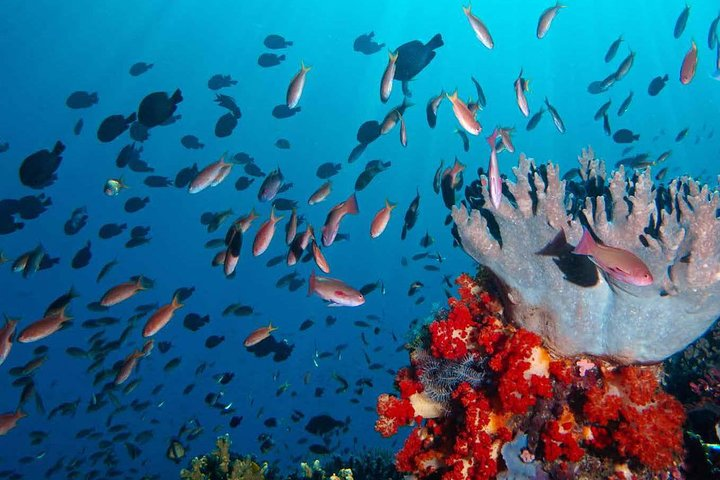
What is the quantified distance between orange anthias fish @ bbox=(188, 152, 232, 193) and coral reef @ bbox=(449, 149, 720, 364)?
448 cm

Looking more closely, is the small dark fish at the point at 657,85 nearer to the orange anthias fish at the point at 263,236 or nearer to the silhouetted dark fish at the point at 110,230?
the orange anthias fish at the point at 263,236

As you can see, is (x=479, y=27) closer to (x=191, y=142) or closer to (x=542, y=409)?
(x=542, y=409)

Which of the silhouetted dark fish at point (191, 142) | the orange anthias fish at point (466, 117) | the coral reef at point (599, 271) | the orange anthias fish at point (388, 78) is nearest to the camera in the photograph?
the coral reef at point (599, 271)

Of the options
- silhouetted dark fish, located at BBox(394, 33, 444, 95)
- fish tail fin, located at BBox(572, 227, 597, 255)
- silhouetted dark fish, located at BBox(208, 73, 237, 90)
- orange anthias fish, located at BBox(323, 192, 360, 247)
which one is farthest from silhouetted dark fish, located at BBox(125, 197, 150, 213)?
fish tail fin, located at BBox(572, 227, 597, 255)

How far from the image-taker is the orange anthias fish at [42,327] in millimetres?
5664

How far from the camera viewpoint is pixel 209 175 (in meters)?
6.55

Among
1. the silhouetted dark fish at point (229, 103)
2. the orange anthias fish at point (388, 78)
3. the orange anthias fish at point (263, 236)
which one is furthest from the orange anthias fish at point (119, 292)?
the silhouetted dark fish at point (229, 103)

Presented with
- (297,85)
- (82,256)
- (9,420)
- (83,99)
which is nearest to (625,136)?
(297,85)

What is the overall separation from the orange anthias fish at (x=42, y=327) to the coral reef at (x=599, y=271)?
5645mm

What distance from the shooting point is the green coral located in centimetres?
605

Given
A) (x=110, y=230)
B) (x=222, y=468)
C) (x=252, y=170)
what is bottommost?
(x=222, y=468)

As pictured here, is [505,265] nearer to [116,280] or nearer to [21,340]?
[21,340]

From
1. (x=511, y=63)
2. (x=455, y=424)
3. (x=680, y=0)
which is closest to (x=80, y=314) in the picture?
(x=455, y=424)

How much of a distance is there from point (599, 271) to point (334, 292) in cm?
241
